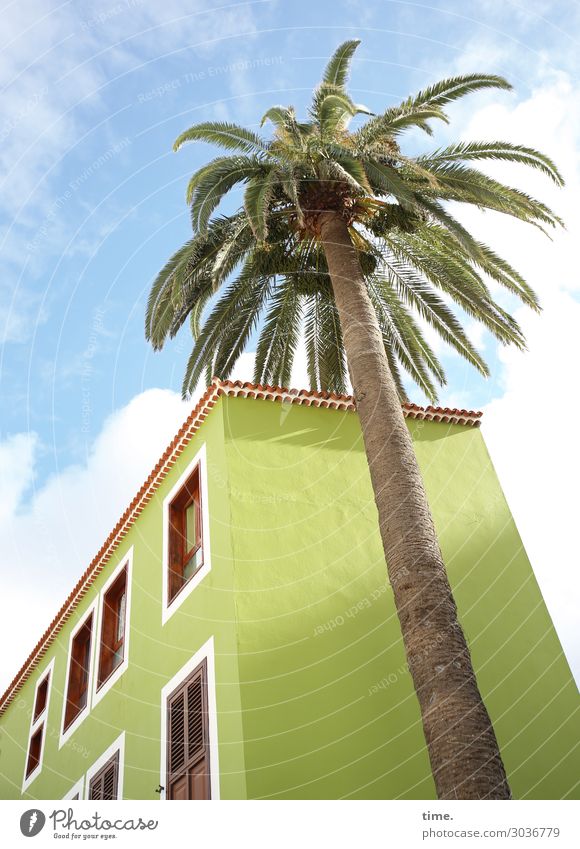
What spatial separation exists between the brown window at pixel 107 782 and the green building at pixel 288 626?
34mm

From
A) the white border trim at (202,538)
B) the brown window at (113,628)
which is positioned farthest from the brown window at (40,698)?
the white border trim at (202,538)

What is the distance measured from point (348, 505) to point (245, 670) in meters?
3.31

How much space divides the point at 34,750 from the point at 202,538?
9.13 meters

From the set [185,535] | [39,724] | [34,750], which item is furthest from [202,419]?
[34,750]

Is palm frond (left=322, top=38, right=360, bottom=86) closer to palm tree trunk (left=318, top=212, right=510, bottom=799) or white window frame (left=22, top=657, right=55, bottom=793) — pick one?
palm tree trunk (left=318, top=212, right=510, bottom=799)

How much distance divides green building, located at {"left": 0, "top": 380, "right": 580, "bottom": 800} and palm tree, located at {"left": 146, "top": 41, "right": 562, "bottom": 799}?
1303mm

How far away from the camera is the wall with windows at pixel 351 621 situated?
963 centimetres

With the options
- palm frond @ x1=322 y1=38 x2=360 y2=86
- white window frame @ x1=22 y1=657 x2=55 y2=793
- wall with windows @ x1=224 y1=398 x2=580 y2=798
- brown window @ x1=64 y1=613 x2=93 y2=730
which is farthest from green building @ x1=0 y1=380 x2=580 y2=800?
palm frond @ x1=322 y1=38 x2=360 y2=86

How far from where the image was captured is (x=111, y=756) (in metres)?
12.8

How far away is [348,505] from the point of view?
12164 millimetres

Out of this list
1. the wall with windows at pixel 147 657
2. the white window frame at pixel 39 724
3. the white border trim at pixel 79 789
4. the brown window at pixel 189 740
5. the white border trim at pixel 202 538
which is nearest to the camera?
the brown window at pixel 189 740

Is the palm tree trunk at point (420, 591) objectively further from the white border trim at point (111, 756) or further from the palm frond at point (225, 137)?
the white border trim at point (111, 756)

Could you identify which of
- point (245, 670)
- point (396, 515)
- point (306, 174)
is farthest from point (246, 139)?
point (245, 670)

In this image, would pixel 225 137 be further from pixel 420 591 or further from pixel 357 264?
pixel 420 591
